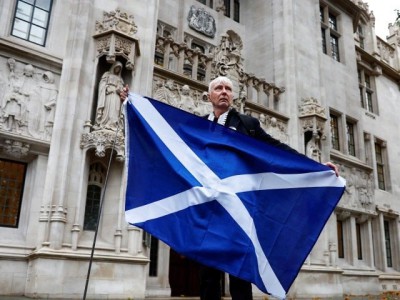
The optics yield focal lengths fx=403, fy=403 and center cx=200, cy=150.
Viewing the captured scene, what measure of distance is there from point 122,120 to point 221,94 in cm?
702

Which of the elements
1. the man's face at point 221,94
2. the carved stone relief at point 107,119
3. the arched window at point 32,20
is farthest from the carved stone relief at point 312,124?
the man's face at point 221,94

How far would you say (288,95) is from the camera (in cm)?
1672

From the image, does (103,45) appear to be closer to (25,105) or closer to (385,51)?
(25,105)

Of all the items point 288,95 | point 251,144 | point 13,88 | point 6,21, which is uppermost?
point 288,95

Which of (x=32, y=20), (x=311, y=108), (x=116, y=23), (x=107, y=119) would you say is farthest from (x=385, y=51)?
(x=32, y=20)

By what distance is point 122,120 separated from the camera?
10.5m

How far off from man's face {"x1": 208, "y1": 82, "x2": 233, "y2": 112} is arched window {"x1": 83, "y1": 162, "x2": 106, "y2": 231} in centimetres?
701

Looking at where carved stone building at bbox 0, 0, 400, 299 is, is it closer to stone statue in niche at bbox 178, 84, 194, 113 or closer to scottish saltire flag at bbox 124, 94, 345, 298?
stone statue in niche at bbox 178, 84, 194, 113

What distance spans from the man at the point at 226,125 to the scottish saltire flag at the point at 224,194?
0.10 metres

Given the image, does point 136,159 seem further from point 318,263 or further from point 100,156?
point 318,263

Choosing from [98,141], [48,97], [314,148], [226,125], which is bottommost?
[226,125]

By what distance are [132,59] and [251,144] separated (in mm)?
7479

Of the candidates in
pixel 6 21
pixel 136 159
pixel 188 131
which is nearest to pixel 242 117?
pixel 188 131

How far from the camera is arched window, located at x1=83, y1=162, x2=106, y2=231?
10.0 metres
